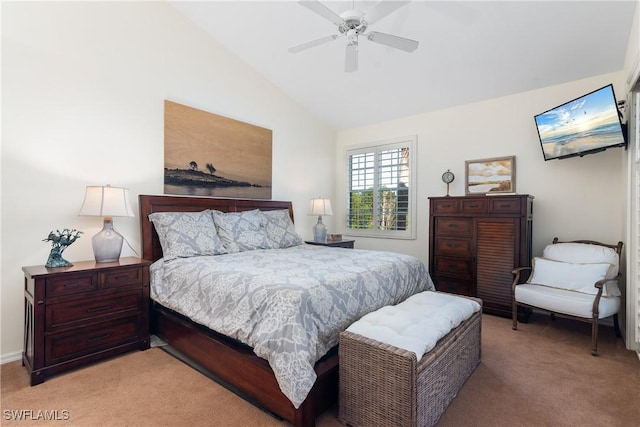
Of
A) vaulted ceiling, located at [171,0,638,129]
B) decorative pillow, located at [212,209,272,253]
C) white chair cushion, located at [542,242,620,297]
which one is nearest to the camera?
vaulted ceiling, located at [171,0,638,129]

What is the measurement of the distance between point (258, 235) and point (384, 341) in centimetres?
223

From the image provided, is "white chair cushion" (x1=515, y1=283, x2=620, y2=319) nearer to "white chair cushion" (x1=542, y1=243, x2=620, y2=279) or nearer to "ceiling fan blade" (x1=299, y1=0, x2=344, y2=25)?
"white chair cushion" (x1=542, y1=243, x2=620, y2=279)

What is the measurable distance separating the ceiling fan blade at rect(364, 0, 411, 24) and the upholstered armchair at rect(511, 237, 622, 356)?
9.26 feet

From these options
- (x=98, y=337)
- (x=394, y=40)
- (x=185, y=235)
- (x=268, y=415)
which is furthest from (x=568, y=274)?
(x=98, y=337)

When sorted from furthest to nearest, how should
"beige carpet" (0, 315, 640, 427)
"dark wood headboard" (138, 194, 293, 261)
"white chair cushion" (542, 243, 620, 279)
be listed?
"dark wood headboard" (138, 194, 293, 261) → "white chair cushion" (542, 243, 620, 279) → "beige carpet" (0, 315, 640, 427)

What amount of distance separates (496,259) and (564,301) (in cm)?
83

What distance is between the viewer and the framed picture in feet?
13.0

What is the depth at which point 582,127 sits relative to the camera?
10.2ft

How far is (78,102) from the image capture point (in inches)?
114

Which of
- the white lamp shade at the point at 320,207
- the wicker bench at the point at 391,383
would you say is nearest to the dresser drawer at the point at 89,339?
the wicker bench at the point at 391,383

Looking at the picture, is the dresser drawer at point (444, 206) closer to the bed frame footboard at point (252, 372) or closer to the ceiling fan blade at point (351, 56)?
the ceiling fan blade at point (351, 56)

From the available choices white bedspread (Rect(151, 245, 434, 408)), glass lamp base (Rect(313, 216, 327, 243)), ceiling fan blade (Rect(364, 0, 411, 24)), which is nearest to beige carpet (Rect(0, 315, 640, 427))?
white bedspread (Rect(151, 245, 434, 408))

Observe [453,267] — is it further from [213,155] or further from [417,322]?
[213,155]

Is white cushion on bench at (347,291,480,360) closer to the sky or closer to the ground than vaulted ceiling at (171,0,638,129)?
closer to the ground
